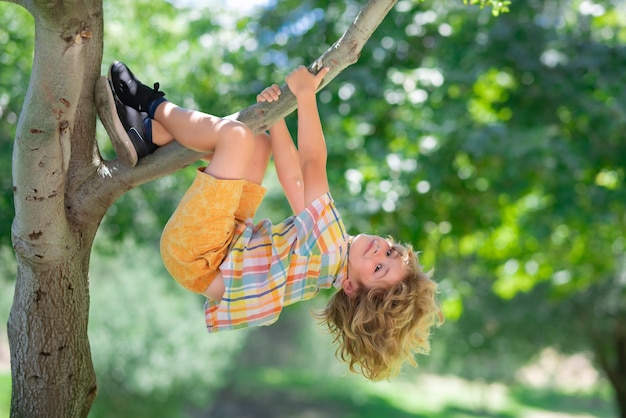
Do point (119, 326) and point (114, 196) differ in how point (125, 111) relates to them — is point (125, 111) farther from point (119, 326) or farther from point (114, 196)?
point (119, 326)

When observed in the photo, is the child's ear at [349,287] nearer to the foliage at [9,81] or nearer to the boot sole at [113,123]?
the boot sole at [113,123]

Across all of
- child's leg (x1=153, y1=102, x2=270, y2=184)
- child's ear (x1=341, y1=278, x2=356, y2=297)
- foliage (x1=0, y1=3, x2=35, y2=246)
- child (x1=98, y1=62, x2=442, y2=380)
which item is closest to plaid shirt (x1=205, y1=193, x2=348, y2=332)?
child (x1=98, y1=62, x2=442, y2=380)

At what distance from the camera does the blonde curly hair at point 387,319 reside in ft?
9.55

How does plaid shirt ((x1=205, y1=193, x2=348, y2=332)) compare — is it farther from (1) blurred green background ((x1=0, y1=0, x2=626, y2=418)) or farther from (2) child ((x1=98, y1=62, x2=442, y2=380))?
(1) blurred green background ((x1=0, y1=0, x2=626, y2=418))

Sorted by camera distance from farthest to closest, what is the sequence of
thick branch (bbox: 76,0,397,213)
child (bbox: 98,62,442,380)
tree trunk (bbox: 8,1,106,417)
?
1. child (bbox: 98,62,442,380)
2. thick branch (bbox: 76,0,397,213)
3. tree trunk (bbox: 8,1,106,417)

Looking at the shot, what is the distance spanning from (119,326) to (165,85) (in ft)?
32.3

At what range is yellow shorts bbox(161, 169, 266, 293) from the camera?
8.57 feet

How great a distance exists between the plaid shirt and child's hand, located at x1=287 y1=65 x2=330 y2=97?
392 millimetres

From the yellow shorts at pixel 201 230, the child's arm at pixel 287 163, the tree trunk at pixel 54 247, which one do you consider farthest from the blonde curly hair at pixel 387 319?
the tree trunk at pixel 54 247

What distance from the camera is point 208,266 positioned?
278 cm

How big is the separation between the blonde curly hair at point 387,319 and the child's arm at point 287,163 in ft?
1.31

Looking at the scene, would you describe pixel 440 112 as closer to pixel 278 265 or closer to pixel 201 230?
pixel 278 265

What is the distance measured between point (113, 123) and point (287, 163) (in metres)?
0.68

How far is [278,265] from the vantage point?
9.06 feet
